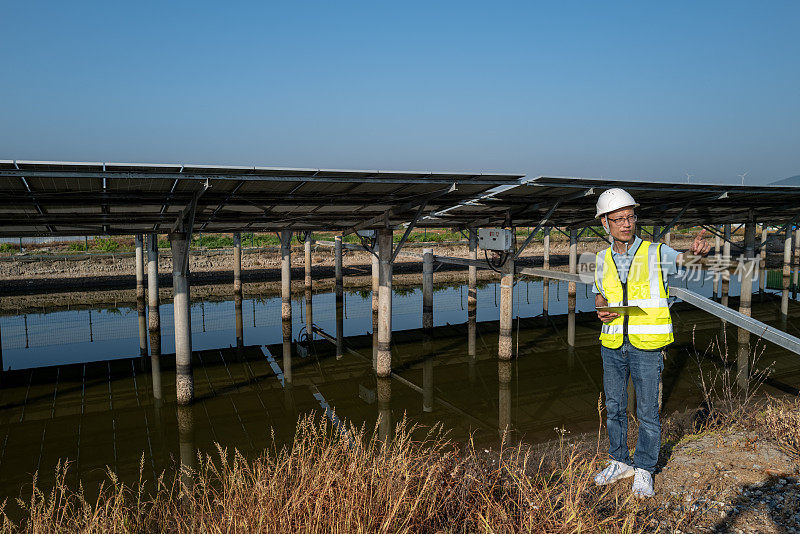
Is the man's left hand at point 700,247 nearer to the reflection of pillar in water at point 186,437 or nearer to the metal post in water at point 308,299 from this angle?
the reflection of pillar in water at point 186,437

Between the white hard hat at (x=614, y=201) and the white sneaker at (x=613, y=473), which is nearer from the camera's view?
the white hard hat at (x=614, y=201)

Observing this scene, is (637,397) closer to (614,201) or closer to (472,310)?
(614,201)

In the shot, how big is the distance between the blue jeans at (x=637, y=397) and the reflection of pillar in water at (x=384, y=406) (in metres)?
4.89

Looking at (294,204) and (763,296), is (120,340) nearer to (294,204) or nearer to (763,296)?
(294,204)


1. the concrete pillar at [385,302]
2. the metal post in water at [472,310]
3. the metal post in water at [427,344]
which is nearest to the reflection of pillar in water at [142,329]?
the concrete pillar at [385,302]

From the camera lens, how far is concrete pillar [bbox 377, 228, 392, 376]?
1099 cm

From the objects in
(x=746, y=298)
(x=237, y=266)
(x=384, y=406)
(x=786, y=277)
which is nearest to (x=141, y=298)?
(x=237, y=266)

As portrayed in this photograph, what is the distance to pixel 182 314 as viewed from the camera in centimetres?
954

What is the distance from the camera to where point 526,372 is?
12102mm

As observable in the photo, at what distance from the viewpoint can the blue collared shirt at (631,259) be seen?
3.35 m

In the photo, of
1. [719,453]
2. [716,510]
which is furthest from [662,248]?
[719,453]

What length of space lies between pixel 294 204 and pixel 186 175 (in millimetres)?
3391

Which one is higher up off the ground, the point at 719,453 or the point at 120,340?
the point at 719,453

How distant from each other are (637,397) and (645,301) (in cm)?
75
